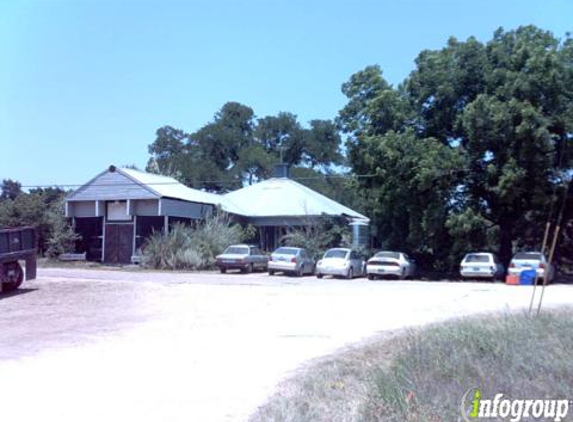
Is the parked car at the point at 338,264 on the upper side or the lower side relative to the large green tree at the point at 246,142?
lower

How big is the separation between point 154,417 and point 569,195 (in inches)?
1207

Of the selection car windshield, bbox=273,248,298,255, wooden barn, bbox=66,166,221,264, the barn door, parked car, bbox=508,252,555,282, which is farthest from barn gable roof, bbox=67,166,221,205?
parked car, bbox=508,252,555,282

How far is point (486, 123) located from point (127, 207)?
21.0m

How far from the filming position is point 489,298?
20969mm

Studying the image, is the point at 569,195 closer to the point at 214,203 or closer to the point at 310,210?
the point at 310,210

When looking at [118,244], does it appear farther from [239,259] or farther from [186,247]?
[239,259]

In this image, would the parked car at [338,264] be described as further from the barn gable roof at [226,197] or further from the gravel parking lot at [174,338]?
the gravel parking lot at [174,338]

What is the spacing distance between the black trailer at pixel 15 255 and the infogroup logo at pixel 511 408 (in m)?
16.0

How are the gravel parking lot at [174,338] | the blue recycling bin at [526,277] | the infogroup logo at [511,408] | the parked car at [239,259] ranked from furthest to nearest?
the parked car at [239,259], the blue recycling bin at [526,277], the gravel parking lot at [174,338], the infogroup logo at [511,408]

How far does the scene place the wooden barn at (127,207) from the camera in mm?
39531

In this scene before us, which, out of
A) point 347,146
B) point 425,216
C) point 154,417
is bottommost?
point 154,417

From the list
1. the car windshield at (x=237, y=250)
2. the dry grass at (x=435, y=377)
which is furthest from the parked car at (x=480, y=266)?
the dry grass at (x=435, y=377)

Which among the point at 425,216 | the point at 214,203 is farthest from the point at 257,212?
the point at 425,216

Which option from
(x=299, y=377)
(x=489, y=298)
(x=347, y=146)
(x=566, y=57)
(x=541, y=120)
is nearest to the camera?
(x=299, y=377)
